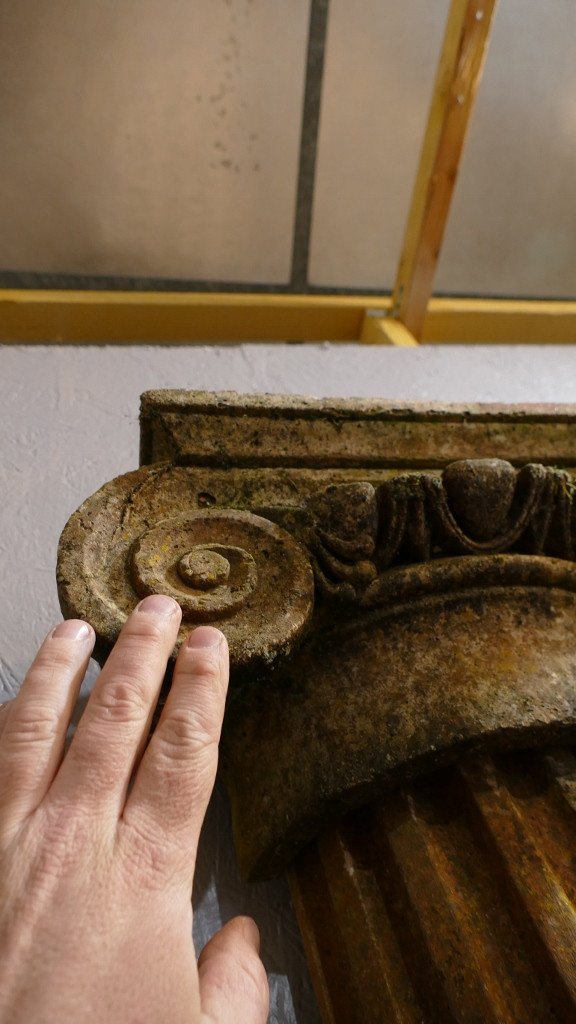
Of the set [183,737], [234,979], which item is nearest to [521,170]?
[183,737]

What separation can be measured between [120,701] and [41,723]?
71mm

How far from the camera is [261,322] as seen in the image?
2744 mm

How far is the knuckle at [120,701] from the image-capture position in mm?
630

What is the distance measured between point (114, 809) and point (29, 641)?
647mm

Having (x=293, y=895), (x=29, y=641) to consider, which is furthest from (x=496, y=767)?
(x=29, y=641)

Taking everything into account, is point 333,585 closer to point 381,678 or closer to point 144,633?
point 381,678

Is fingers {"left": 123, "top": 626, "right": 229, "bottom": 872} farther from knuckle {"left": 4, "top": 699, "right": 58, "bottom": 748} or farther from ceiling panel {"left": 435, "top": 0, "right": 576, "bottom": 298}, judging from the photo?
ceiling panel {"left": 435, "top": 0, "right": 576, "bottom": 298}

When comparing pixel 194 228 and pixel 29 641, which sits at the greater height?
pixel 194 228

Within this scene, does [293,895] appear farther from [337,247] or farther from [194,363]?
[337,247]

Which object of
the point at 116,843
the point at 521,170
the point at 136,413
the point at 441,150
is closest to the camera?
the point at 116,843

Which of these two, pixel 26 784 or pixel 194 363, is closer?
pixel 26 784

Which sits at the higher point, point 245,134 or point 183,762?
point 245,134

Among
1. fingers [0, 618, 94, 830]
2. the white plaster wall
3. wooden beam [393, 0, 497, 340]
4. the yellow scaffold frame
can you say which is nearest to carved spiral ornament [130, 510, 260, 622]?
fingers [0, 618, 94, 830]

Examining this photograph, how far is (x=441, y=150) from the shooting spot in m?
2.36
